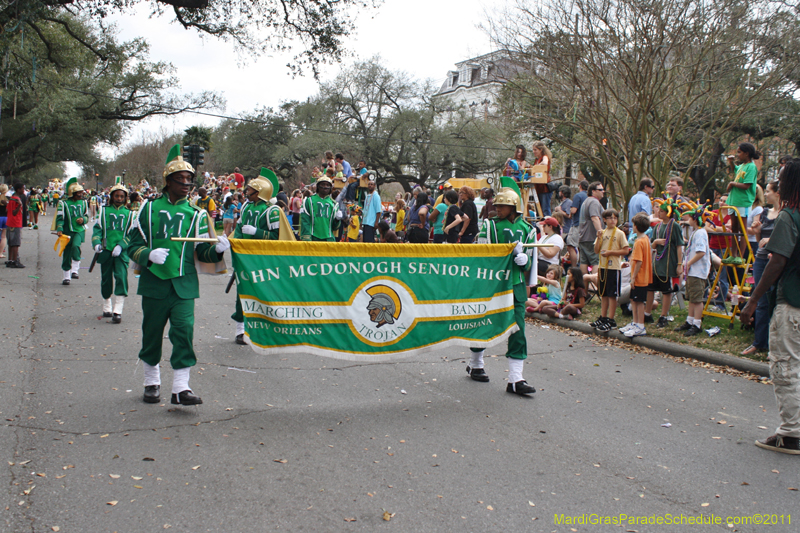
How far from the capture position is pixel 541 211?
1485 centimetres

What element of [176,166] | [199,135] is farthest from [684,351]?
[199,135]

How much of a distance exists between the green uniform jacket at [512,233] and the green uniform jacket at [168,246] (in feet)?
9.07

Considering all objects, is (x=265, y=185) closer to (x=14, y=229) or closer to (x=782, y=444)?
(x=782, y=444)

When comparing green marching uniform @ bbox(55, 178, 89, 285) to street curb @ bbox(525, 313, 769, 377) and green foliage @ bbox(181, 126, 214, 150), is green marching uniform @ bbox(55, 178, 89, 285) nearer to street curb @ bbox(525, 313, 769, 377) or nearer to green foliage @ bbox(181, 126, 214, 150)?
street curb @ bbox(525, 313, 769, 377)

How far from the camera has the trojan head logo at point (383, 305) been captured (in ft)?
18.8

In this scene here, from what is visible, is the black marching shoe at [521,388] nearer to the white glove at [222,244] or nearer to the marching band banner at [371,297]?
the marching band banner at [371,297]

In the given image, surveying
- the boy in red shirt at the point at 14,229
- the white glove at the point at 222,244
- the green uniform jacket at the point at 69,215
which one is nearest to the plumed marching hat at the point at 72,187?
the green uniform jacket at the point at 69,215

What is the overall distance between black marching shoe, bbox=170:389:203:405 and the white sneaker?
6.29 meters

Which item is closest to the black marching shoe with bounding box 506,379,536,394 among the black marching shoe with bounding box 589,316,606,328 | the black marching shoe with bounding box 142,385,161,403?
the black marching shoe with bounding box 142,385,161,403

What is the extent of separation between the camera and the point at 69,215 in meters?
12.4

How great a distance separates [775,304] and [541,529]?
9.54ft

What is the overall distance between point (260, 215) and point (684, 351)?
5898mm

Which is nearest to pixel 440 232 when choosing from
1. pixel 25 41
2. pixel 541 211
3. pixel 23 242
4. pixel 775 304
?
pixel 541 211

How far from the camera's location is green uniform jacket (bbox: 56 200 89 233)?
12.4 m
